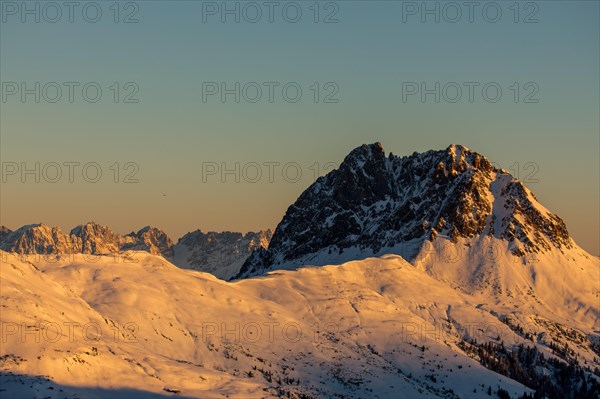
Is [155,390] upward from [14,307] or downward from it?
downward

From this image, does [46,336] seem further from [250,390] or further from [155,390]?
[250,390]

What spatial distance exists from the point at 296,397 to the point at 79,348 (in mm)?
45515

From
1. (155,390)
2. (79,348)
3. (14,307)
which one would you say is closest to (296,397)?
(155,390)

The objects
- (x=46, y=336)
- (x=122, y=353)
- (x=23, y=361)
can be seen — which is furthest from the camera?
(x=122, y=353)

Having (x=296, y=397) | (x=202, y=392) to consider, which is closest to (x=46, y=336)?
(x=202, y=392)

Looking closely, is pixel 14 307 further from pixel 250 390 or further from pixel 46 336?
pixel 250 390

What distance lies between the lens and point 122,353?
193625mm

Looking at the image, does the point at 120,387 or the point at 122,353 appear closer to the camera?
the point at 120,387

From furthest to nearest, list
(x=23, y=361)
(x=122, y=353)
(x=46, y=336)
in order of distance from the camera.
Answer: (x=122, y=353) → (x=46, y=336) → (x=23, y=361)

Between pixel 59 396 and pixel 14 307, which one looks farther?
pixel 14 307

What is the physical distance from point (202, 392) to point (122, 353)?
64.6ft

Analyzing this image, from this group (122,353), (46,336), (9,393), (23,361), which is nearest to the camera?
(9,393)

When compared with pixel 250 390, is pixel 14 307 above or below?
above

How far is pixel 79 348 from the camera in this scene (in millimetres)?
183750
